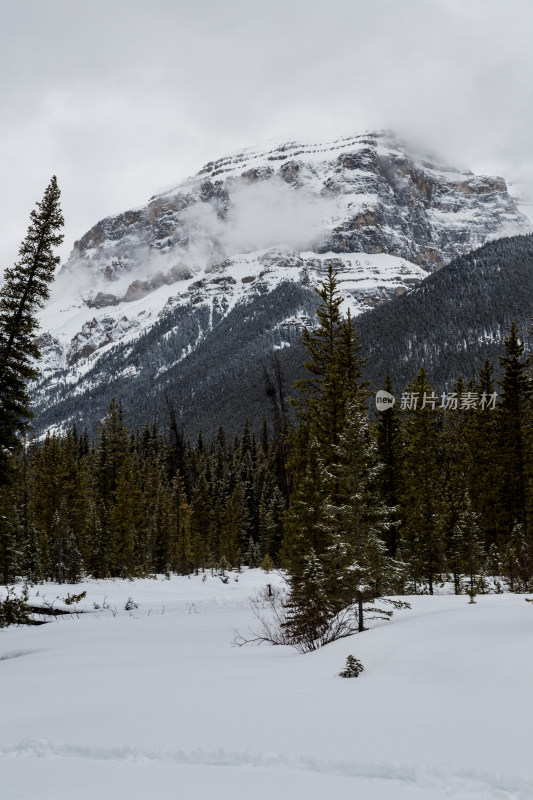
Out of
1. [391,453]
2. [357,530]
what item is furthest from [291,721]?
[391,453]

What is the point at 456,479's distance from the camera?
3616cm

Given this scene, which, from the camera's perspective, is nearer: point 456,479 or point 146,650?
point 146,650

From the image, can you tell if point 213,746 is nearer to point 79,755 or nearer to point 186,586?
point 79,755

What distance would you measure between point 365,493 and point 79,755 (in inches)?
337

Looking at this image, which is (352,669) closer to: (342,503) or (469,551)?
(342,503)

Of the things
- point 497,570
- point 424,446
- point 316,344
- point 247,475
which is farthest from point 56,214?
point 247,475

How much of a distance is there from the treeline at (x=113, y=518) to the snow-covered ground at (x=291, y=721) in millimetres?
11702

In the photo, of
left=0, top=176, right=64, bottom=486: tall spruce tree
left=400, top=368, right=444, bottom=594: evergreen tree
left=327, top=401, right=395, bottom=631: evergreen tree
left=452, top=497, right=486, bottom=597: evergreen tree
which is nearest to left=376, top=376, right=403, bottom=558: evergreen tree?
left=400, top=368, right=444, bottom=594: evergreen tree

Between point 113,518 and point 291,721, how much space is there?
3559 centimetres

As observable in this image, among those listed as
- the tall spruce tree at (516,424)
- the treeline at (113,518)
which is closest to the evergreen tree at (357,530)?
the treeline at (113,518)

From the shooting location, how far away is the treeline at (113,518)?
3531 cm

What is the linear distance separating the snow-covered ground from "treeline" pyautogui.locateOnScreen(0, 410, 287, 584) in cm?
1170

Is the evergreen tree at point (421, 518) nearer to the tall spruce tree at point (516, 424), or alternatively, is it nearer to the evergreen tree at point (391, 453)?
the evergreen tree at point (391, 453)

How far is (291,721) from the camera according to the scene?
5.39 meters
